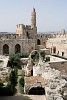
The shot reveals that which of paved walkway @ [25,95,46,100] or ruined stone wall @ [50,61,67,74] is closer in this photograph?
paved walkway @ [25,95,46,100]

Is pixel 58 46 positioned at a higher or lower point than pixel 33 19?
lower

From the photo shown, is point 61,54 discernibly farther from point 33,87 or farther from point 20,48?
point 33,87

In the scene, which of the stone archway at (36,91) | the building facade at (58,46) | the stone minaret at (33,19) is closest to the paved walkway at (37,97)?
the stone archway at (36,91)

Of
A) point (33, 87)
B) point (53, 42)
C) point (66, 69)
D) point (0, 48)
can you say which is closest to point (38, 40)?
point (53, 42)

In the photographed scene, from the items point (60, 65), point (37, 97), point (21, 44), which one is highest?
point (21, 44)

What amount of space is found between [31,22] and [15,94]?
75.0 ft

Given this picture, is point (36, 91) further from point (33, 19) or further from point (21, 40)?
point (33, 19)

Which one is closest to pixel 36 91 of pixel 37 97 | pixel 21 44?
pixel 37 97

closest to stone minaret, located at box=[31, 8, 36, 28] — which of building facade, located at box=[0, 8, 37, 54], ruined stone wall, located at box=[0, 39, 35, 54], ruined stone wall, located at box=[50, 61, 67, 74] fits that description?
building facade, located at box=[0, 8, 37, 54]

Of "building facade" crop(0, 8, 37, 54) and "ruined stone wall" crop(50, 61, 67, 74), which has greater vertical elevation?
"building facade" crop(0, 8, 37, 54)

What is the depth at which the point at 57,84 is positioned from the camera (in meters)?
8.80

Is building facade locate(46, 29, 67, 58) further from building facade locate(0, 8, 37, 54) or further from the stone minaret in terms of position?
the stone minaret

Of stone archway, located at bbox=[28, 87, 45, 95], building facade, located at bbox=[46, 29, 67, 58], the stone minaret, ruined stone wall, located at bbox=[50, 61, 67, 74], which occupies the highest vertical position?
the stone minaret

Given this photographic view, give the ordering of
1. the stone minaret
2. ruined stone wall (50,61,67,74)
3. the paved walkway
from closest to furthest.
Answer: the paved walkway → ruined stone wall (50,61,67,74) → the stone minaret
